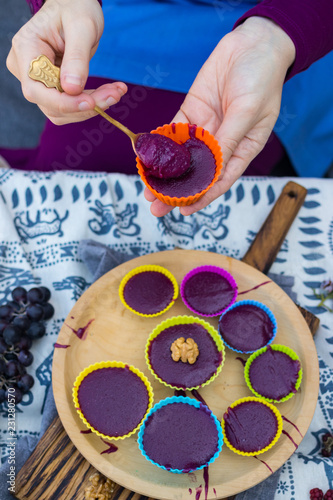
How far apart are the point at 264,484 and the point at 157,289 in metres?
0.64

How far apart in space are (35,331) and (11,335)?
84 mm

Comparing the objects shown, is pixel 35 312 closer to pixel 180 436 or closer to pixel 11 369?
pixel 11 369

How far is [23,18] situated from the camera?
3.12m

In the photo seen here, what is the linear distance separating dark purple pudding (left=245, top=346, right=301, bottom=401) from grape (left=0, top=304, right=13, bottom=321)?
2.64 ft

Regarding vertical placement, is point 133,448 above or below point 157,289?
below

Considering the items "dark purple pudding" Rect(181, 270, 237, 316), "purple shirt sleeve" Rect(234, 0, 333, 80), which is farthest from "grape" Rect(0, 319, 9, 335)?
"purple shirt sleeve" Rect(234, 0, 333, 80)

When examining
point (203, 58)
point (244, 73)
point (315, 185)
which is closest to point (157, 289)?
point (244, 73)

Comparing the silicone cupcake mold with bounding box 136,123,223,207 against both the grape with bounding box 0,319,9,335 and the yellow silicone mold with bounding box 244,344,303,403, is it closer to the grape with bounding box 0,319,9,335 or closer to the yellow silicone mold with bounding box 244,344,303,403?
the yellow silicone mold with bounding box 244,344,303,403

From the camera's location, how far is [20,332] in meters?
1.40

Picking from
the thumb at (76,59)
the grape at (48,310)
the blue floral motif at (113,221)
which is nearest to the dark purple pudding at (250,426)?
the grape at (48,310)

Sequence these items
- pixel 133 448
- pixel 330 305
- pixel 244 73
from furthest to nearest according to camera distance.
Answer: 1. pixel 330 305
2. pixel 244 73
3. pixel 133 448

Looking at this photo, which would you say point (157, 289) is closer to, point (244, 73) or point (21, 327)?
point (21, 327)

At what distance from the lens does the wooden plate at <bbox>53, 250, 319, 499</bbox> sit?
3.60 feet

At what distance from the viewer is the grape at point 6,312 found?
1.42m
